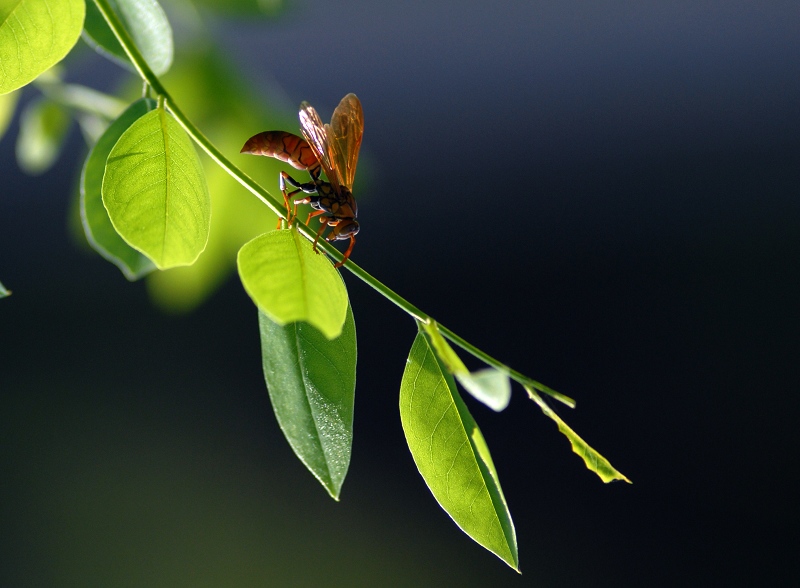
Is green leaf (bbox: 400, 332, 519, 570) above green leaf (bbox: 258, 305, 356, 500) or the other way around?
the other way around

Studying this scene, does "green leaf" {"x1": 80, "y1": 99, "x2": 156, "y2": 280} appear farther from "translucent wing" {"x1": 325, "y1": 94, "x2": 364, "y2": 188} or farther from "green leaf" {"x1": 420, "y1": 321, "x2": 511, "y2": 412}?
"green leaf" {"x1": 420, "y1": 321, "x2": 511, "y2": 412}

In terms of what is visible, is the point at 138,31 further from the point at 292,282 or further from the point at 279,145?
the point at 292,282

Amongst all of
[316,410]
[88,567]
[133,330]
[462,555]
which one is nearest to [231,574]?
[88,567]

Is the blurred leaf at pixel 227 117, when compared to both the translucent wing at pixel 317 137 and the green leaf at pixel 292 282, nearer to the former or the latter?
the translucent wing at pixel 317 137

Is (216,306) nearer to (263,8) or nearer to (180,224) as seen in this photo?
(263,8)

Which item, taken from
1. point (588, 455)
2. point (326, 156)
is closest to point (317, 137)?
point (326, 156)

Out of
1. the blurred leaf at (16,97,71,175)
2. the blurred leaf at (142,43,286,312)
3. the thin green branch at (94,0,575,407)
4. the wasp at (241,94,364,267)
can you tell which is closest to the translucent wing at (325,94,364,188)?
the wasp at (241,94,364,267)

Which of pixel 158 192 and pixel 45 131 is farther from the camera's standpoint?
pixel 45 131
